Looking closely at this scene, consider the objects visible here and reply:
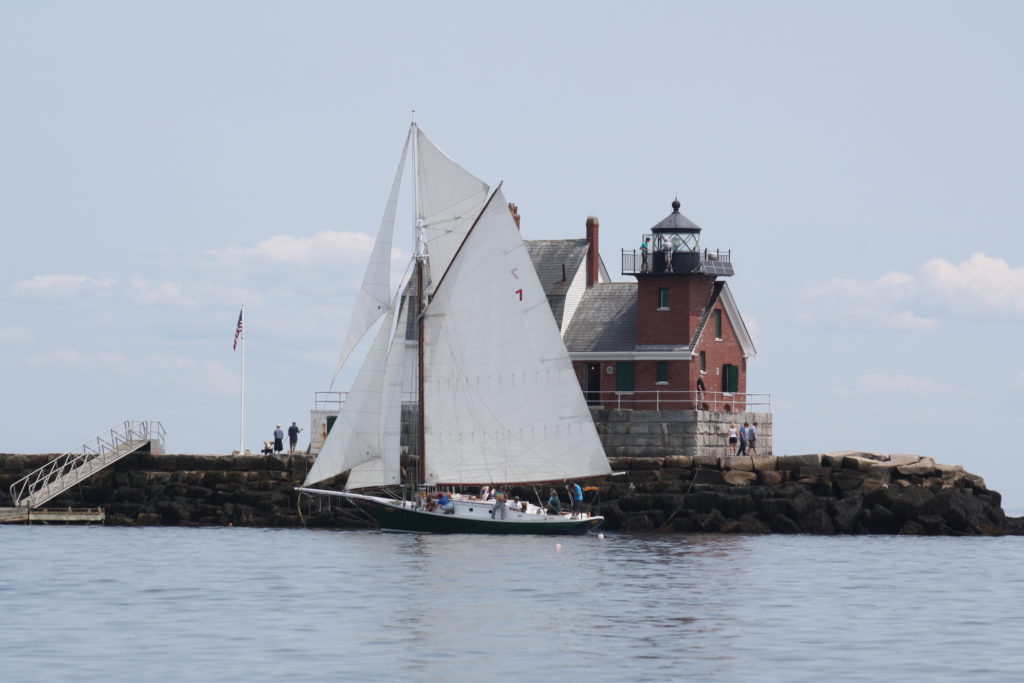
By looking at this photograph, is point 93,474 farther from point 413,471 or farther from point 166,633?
point 166,633

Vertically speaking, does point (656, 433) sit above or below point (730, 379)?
below

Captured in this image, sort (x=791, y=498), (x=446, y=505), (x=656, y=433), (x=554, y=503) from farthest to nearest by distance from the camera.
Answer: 1. (x=656, y=433)
2. (x=791, y=498)
3. (x=554, y=503)
4. (x=446, y=505)

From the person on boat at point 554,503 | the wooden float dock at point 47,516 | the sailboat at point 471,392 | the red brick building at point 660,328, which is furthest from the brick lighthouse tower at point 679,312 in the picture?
the wooden float dock at point 47,516

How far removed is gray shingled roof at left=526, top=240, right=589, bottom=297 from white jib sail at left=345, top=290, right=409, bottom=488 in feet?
55.4

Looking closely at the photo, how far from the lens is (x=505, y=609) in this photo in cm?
3434

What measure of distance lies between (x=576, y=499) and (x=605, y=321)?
14888 mm

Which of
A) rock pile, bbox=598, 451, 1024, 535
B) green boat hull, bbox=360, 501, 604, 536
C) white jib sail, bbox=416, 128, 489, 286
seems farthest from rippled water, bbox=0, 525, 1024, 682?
white jib sail, bbox=416, 128, 489, 286

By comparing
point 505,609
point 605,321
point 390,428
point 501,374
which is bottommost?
point 505,609

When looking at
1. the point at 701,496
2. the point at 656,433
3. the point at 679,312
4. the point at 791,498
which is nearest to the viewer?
the point at 701,496

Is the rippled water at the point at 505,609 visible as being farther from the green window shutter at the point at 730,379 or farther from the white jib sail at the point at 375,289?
the green window shutter at the point at 730,379

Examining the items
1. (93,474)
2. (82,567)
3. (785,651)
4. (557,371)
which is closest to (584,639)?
(785,651)

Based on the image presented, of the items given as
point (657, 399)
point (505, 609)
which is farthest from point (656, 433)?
point (505, 609)

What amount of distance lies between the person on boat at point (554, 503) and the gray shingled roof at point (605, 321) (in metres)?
10.6

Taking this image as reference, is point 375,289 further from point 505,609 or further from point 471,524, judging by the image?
point 505,609
